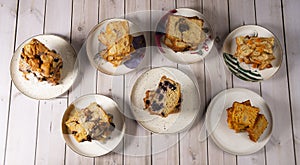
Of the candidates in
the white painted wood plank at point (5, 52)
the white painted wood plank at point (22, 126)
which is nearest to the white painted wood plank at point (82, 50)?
the white painted wood plank at point (22, 126)

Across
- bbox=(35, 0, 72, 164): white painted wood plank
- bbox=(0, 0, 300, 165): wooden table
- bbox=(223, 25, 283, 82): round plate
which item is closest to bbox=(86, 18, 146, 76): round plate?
bbox=(0, 0, 300, 165): wooden table

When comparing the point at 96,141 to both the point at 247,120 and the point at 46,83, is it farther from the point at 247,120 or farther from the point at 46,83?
the point at 247,120

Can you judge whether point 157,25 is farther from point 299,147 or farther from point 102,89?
point 299,147

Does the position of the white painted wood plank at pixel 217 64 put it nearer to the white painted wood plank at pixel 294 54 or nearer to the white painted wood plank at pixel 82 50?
the white painted wood plank at pixel 294 54

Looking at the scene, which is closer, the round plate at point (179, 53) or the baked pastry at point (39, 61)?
the round plate at point (179, 53)

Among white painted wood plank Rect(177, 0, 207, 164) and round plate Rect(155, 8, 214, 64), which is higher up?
round plate Rect(155, 8, 214, 64)

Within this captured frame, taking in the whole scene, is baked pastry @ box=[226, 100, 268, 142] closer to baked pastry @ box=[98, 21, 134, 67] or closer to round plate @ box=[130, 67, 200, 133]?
round plate @ box=[130, 67, 200, 133]
